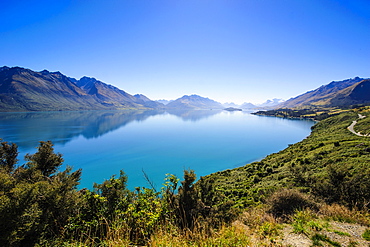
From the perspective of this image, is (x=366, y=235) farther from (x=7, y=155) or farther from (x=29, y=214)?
(x=7, y=155)

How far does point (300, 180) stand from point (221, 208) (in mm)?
11493

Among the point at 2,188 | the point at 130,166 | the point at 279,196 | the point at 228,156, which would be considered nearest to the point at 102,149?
the point at 130,166

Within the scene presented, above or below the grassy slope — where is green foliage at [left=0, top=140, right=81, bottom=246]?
above

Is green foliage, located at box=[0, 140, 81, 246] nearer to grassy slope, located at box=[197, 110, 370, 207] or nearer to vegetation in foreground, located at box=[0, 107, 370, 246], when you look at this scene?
vegetation in foreground, located at box=[0, 107, 370, 246]

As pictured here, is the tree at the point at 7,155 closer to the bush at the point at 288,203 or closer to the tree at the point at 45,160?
the tree at the point at 45,160

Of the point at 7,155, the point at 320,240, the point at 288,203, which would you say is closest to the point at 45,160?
the point at 7,155

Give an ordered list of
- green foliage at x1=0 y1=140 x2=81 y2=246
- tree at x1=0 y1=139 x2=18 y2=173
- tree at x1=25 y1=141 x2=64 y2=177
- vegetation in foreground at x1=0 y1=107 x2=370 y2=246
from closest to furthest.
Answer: vegetation in foreground at x1=0 y1=107 x2=370 y2=246 < green foliage at x1=0 y1=140 x2=81 y2=246 < tree at x1=25 y1=141 x2=64 y2=177 < tree at x1=0 y1=139 x2=18 y2=173

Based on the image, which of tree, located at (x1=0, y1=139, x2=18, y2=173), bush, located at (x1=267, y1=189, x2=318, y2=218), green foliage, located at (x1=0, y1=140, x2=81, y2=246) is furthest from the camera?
tree, located at (x1=0, y1=139, x2=18, y2=173)

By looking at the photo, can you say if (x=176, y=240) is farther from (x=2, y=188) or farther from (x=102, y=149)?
(x=102, y=149)

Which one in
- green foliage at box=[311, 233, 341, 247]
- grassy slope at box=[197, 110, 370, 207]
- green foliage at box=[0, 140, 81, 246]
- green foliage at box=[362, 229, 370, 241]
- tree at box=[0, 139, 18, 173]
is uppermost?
green foliage at box=[0, 140, 81, 246]

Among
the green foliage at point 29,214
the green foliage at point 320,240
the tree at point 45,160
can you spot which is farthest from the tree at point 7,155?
the green foliage at point 320,240

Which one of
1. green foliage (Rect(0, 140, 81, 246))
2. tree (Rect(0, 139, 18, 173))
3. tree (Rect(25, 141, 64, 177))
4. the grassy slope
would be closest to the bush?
the grassy slope

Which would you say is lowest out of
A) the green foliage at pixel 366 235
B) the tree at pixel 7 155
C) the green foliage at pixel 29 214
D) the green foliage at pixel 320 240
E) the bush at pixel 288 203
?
the tree at pixel 7 155

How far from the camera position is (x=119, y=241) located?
11.5 ft
